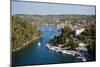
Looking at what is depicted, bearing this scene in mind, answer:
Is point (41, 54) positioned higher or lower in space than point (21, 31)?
lower

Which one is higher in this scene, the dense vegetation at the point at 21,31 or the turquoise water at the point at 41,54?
the dense vegetation at the point at 21,31

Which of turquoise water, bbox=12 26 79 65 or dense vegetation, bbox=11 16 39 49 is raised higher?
dense vegetation, bbox=11 16 39 49
